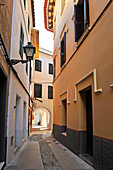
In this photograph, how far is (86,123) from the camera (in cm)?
712

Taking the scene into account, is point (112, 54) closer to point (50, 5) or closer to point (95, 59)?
point (95, 59)

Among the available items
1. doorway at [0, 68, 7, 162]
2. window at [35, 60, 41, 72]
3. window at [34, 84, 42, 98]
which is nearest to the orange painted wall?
doorway at [0, 68, 7, 162]

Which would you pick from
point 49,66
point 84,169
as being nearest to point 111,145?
point 84,169

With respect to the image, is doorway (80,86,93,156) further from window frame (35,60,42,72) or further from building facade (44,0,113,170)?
window frame (35,60,42,72)

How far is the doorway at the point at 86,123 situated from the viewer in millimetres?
6816

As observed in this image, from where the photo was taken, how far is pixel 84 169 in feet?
17.7

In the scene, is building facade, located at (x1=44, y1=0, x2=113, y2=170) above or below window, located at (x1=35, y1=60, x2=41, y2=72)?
below

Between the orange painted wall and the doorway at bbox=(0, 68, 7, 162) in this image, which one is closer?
the orange painted wall

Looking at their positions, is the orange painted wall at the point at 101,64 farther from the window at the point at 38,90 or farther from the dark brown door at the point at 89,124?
the window at the point at 38,90

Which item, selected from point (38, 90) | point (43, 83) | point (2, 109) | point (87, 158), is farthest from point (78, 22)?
point (43, 83)

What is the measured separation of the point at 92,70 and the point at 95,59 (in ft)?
1.23

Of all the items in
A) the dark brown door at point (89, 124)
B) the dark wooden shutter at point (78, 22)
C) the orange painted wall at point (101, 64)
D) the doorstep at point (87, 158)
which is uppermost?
A: the dark wooden shutter at point (78, 22)

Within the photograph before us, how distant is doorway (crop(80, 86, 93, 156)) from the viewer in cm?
682

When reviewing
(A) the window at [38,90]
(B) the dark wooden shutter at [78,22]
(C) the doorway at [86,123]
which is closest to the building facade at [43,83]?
(A) the window at [38,90]
